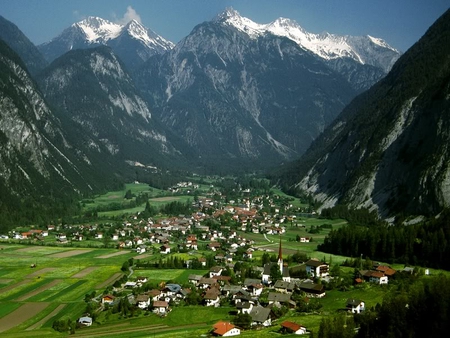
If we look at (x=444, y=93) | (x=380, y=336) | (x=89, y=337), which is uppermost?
(x=444, y=93)

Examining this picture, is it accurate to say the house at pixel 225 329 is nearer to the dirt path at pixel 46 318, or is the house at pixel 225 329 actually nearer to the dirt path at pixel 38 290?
the dirt path at pixel 46 318

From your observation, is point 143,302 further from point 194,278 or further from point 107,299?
point 194,278

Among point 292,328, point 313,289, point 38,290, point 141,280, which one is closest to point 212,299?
point 313,289

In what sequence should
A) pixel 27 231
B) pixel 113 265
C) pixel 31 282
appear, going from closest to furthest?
pixel 31 282
pixel 113 265
pixel 27 231

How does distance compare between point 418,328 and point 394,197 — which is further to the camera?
point 394,197

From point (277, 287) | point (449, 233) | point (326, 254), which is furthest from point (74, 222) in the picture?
point (449, 233)

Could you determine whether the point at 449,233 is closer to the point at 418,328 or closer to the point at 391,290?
the point at 391,290

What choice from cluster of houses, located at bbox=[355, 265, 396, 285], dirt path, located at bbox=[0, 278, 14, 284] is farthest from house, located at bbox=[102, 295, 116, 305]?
cluster of houses, located at bbox=[355, 265, 396, 285]
